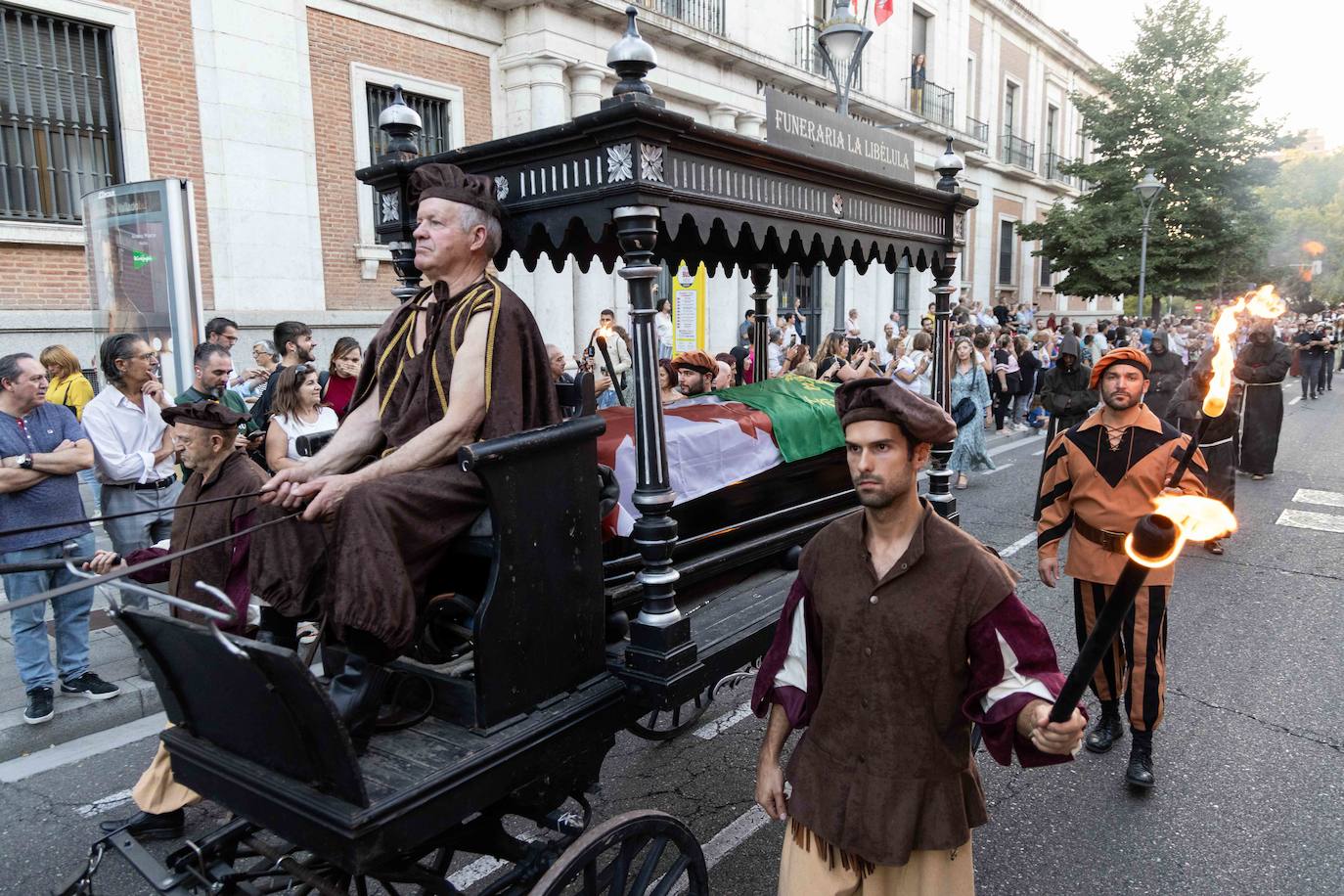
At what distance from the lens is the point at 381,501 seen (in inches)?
95.9

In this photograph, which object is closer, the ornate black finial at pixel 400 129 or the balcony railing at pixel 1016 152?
the ornate black finial at pixel 400 129

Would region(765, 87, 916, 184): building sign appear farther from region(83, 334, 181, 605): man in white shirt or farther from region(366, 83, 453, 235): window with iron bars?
region(366, 83, 453, 235): window with iron bars

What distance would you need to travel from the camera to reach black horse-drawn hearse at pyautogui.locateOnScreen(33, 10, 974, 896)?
7.27ft

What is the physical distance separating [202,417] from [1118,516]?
415 centimetres

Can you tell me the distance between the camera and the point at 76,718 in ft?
15.8

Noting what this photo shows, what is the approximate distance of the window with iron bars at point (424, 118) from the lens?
511 inches

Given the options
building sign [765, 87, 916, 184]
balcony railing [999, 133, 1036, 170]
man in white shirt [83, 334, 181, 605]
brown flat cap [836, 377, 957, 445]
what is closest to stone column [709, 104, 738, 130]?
building sign [765, 87, 916, 184]

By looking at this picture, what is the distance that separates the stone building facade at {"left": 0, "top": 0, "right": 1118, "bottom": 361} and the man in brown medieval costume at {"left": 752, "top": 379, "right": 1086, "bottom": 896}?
8708mm

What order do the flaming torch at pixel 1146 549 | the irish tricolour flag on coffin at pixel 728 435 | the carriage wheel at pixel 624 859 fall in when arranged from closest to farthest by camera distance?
the flaming torch at pixel 1146 549 → the carriage wheel at pixel 624 859 → the irish tricolour flag on coffin at pixel 728 435

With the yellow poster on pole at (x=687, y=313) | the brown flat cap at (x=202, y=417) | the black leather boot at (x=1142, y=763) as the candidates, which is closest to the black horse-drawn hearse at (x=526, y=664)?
the brown flat cap at (x=202, y=417)

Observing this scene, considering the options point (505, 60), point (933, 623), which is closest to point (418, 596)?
point (933, 623)

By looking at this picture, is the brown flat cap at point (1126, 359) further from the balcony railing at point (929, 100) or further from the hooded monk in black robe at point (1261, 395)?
the balcony railing at point (929, 100)

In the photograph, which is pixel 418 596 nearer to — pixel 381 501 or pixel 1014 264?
pixel 381 501

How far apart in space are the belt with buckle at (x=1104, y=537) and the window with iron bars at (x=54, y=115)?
10.3 meters
